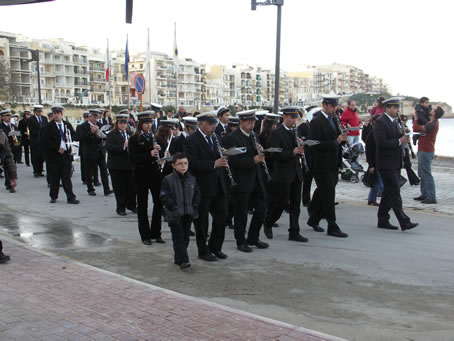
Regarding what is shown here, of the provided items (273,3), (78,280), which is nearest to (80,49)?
(273,3)

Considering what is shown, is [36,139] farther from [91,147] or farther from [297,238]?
[297,238]

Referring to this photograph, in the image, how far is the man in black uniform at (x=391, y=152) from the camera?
8719mm

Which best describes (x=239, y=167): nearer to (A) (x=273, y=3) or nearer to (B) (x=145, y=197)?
(B) (x=145, y=197)

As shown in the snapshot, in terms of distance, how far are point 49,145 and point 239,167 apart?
20.1 feet

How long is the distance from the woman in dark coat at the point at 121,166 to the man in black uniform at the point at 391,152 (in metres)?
4.61

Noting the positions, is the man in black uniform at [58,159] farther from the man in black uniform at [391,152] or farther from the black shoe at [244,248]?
the man in black uniform at [391,152]

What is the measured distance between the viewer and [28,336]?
4.45 meters

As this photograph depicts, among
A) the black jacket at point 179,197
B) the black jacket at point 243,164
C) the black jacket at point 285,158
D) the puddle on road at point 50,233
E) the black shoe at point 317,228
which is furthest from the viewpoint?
the black shoe at point 317,228

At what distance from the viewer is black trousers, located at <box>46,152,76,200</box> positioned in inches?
469

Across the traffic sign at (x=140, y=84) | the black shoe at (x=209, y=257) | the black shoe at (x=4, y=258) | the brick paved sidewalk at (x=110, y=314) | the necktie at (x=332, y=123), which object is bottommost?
the black shoe at (x=209, y=257)

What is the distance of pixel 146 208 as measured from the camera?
8.16 m

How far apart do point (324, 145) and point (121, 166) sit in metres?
4.11

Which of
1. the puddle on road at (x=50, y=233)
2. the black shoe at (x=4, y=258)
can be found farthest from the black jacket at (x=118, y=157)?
the black shoe at (x=4, y=258)

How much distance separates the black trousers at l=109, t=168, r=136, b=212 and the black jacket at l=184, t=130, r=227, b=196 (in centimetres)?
384
